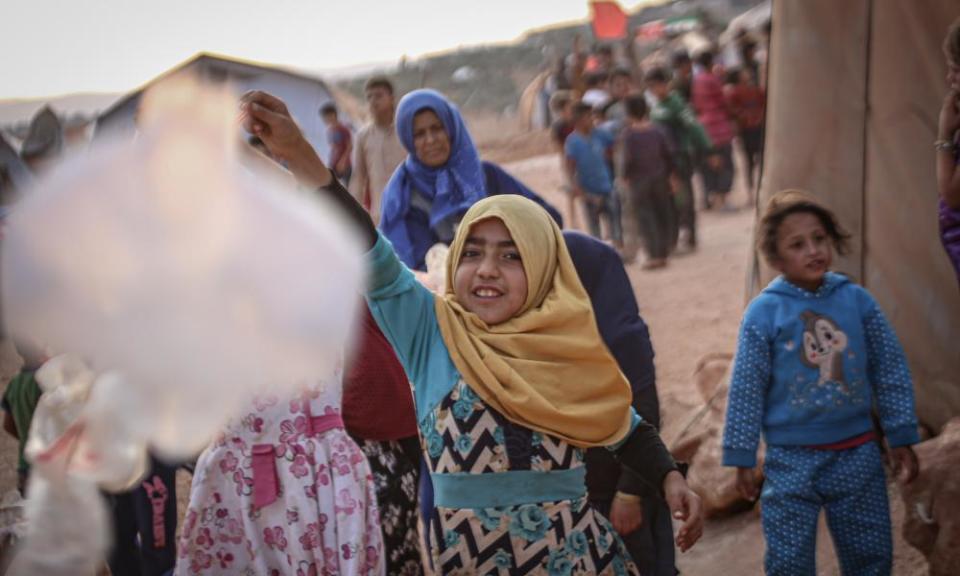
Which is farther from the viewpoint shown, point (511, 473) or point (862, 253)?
point (862, 253)

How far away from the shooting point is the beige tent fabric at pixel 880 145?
13.8 ft

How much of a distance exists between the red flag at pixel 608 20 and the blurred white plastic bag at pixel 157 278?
2402 centimetres

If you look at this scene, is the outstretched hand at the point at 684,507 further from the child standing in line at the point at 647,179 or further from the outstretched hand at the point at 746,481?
the child standing in line at the point at 647,179

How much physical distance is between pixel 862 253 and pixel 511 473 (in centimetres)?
283

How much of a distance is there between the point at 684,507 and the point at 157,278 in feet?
4.64

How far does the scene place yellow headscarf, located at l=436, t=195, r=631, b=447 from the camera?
242 cm

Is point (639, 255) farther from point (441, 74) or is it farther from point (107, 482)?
point (441, 74)

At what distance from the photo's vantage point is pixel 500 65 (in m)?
44.5

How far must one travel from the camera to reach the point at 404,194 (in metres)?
4.29

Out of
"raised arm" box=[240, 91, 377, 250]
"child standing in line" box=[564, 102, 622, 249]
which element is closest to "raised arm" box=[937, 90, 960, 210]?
"raised arm" box=[240, 91, 377, 250]

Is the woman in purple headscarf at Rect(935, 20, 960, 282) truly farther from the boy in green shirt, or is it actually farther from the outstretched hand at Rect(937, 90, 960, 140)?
the boy in green shirt

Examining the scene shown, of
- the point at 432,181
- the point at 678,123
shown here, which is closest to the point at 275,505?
the point at 432,181

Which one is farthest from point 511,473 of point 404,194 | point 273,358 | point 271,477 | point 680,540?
point 404,194

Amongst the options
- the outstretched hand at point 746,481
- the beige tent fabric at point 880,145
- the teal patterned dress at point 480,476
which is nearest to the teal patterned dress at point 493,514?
the teal patterned dress at point 480,476
